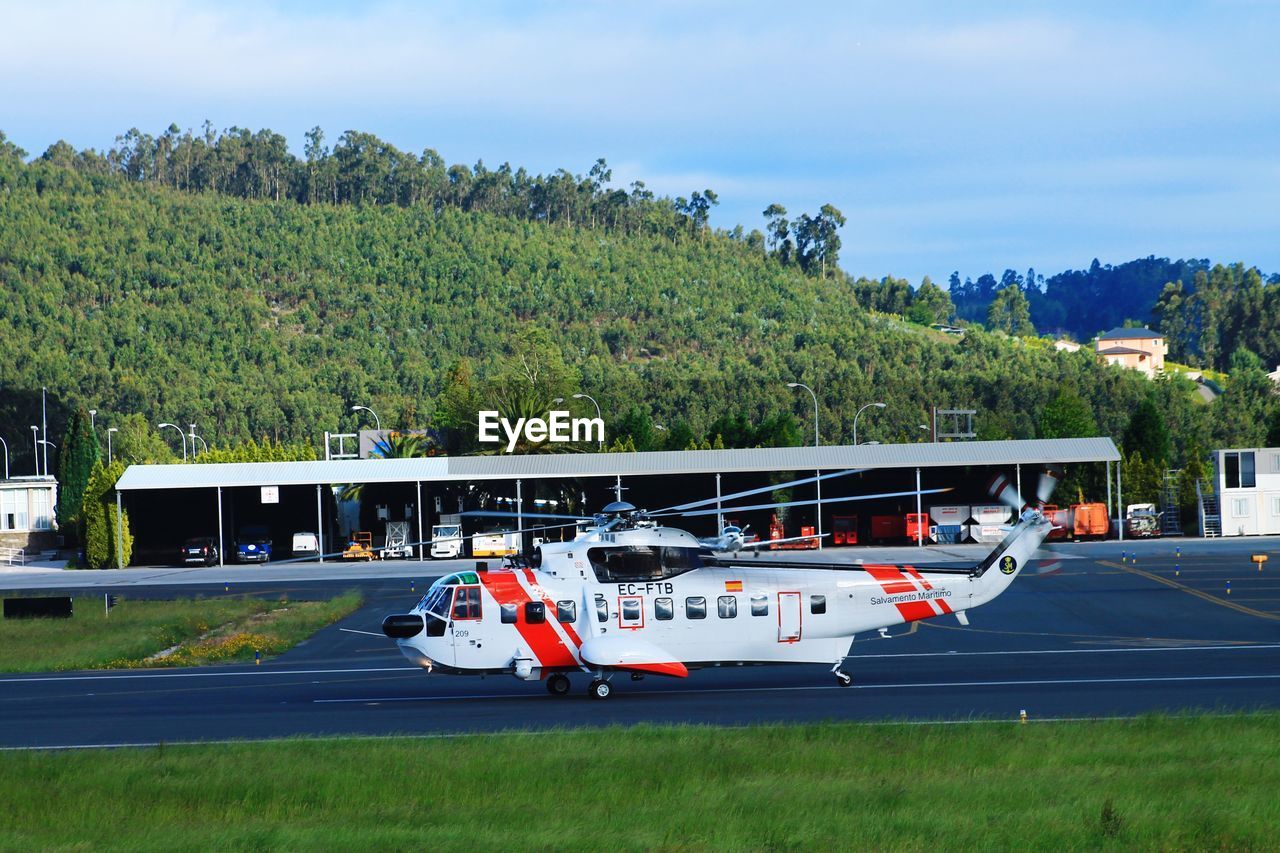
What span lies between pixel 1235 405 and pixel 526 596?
144m

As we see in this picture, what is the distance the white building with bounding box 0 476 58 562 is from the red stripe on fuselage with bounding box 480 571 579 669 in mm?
73513

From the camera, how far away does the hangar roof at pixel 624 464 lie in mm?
71125

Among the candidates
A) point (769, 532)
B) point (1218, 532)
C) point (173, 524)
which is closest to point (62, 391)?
point (173, 524)

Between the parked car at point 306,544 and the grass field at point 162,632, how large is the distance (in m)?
27.5

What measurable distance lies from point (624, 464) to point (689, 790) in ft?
189

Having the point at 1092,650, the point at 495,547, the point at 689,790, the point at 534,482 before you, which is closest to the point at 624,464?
the point at 495,547

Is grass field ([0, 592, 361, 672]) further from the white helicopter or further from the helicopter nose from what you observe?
the white helicopter

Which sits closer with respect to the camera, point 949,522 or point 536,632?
point 536,632

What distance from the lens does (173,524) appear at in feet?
279

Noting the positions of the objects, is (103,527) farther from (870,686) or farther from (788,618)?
(870,686)

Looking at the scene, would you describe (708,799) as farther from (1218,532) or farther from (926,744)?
(1218,532)

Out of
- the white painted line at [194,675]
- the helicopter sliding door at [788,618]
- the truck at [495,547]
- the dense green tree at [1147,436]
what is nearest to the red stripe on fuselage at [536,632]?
the helicopter sliding door at [788,618]

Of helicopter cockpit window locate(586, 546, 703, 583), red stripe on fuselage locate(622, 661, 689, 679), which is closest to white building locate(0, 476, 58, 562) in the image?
helicopter cockpit window locate(586, 546, 703, 583)

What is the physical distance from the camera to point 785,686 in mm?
26703
